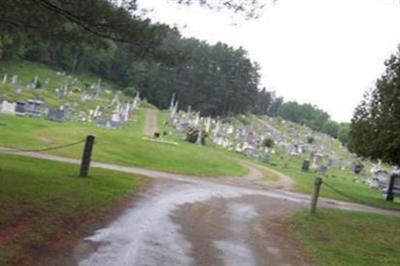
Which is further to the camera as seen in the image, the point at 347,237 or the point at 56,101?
the point at 56,101

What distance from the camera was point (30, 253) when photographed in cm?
867

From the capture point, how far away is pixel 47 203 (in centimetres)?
1205

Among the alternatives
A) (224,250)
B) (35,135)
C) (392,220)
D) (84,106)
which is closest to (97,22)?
(224,250)

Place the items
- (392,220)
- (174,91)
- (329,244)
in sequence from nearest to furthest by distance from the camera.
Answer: (329,244), (392,220), (174,91)

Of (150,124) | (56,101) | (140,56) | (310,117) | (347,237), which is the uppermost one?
(310,117)

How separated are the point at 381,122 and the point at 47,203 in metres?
18.2

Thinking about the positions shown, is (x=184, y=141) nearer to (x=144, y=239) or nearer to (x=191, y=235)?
(x=191, y=235)

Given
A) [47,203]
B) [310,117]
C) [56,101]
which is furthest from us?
[310,117]

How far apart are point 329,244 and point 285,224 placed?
259cm

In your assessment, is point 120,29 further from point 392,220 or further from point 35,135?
point 35,135

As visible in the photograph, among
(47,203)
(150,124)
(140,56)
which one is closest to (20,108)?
(150,124)

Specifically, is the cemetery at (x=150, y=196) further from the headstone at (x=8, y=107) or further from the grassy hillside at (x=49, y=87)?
the grassy hillside at (x=49, y=87)

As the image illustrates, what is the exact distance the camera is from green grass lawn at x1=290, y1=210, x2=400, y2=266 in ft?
39.2

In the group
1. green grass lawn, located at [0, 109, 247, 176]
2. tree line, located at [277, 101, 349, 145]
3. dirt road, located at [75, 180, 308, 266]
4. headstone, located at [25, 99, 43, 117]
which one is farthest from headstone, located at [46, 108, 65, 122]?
tree line, located at [277, 101, 349, 145]
